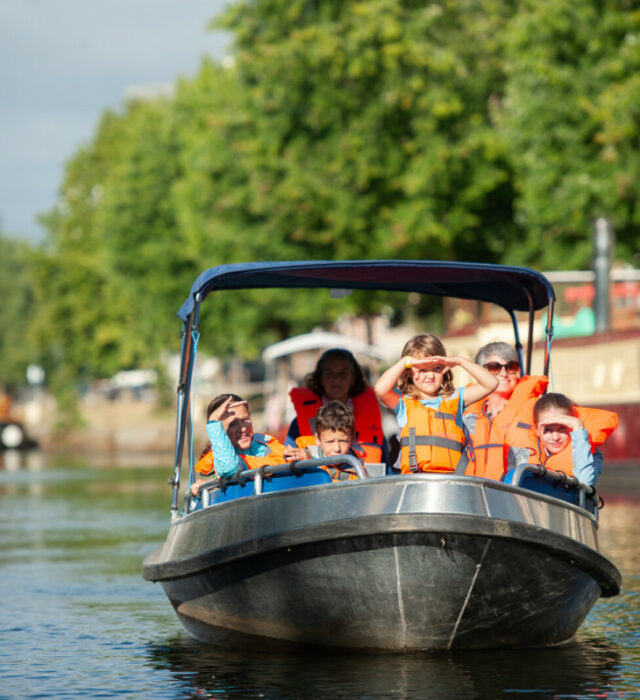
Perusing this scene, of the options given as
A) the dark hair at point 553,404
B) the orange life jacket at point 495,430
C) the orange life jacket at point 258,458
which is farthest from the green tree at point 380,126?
the dark hair at point 553,404

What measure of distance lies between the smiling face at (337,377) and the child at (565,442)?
4.50 feet

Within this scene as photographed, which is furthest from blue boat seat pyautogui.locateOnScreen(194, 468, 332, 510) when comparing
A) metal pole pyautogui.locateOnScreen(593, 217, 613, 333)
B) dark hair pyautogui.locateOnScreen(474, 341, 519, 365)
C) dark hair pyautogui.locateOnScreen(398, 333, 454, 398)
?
metal pole pyautogui.locateOnScreen(593, 217, 613, 333)

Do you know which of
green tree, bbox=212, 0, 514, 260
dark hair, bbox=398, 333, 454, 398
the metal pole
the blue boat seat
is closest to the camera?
dark hair, bbox=398, 333, 454, 398

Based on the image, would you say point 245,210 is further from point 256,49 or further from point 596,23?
point 596,23

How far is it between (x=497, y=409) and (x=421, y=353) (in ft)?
5.03

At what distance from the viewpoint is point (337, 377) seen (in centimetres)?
1111

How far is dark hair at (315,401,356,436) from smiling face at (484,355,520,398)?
1.34 m

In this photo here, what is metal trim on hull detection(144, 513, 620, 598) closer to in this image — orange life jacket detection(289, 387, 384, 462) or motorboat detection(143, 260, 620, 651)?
motorboat detection(143, 260, 620, 651)

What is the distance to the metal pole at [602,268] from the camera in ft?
97.8

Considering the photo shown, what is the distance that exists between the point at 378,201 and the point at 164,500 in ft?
51.7

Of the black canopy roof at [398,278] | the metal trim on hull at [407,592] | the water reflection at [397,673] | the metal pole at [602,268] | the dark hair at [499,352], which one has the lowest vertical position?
the water reflection at [397,673]

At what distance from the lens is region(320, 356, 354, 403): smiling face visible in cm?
1109

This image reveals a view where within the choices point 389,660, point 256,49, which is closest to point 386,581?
point 389,660

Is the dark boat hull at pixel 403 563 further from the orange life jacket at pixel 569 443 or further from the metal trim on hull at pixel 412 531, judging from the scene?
the orange life jacket at pixel 569 443
